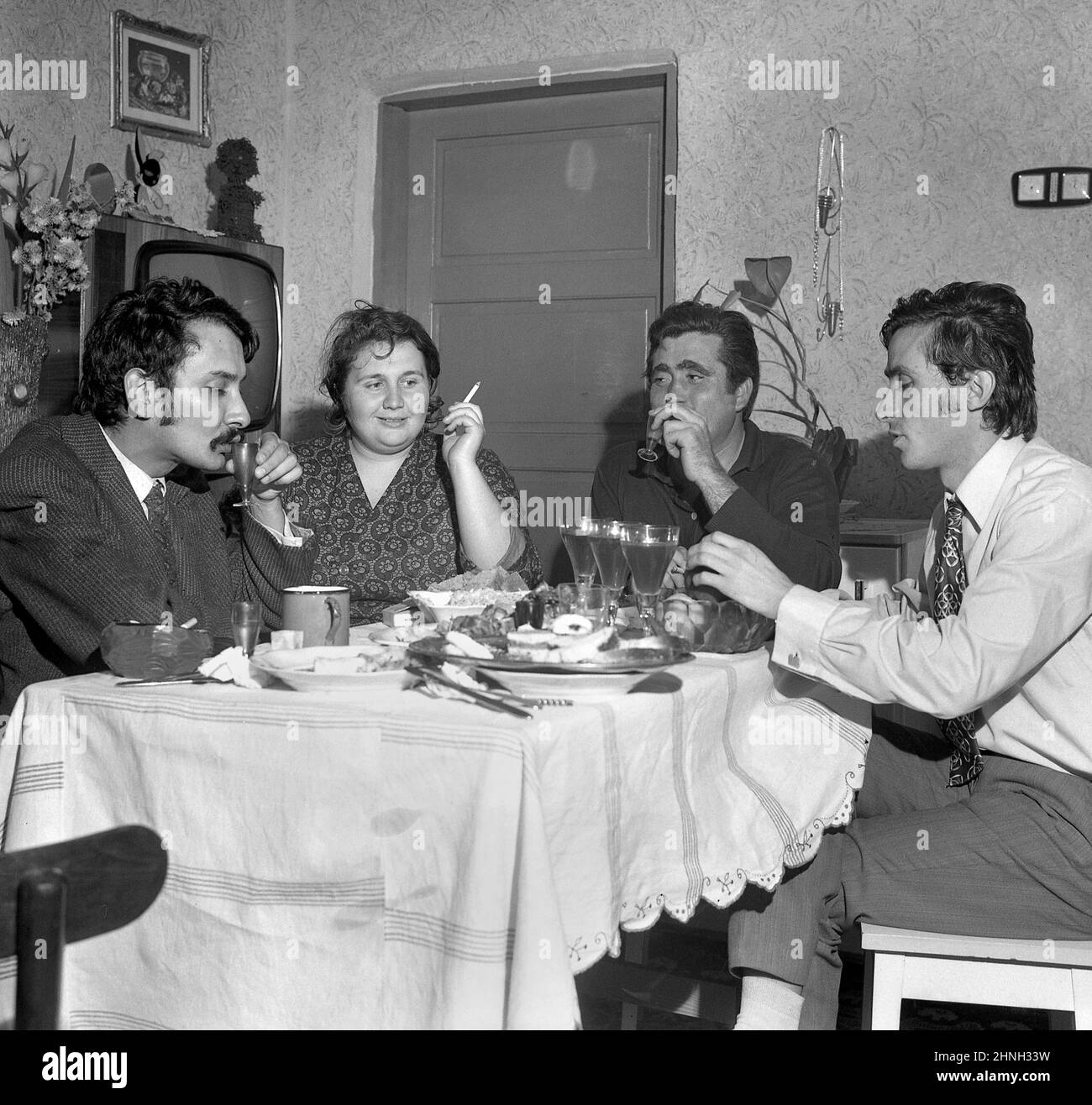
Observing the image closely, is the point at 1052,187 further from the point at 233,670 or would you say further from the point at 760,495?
the point at 233,670

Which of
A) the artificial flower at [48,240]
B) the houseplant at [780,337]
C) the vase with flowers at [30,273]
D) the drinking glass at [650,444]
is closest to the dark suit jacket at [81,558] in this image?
the drinking glass at [650,444]

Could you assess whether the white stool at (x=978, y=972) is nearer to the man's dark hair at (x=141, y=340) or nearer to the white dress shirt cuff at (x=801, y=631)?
the white dress shirt cuff at (x=801, y=631)

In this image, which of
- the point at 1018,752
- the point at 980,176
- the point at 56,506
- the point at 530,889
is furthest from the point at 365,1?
the point at 530,889

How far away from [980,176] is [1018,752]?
2171 millimetres

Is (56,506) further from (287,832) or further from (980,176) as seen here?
(980,176)

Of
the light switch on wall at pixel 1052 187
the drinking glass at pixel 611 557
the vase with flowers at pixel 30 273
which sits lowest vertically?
the drinking glass at pixel 611 557

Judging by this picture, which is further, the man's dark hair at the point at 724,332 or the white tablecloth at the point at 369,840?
the man's dark hair at the point at 724,332

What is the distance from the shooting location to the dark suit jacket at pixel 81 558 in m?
1.79

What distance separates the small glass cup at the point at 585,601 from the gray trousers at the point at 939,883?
0.45 m

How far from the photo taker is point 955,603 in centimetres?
196

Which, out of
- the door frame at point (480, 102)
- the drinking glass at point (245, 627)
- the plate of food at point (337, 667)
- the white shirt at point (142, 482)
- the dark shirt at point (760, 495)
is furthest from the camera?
the door frame at point (480, 102)

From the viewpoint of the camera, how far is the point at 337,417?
273 cm

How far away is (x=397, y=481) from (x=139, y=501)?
0.71 meters
